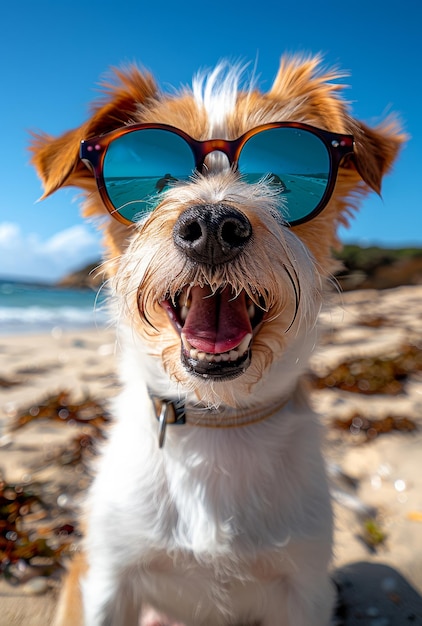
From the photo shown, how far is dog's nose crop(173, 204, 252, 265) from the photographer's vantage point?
54.9 inches

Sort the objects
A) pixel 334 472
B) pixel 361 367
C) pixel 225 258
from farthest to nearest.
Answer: pixel 361 367
pixel 334 472
pixel 225 258

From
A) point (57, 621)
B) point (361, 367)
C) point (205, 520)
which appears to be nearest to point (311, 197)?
point (205, 520)

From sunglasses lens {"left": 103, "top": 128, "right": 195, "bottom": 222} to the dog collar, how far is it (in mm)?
691

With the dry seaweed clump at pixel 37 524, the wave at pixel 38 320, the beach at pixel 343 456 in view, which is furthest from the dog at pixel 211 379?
the wave at pixel 38 320

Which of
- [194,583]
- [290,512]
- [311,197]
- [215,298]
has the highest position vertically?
[311,197]

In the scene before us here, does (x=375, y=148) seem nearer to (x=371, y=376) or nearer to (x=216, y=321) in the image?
(x=216, y=321)

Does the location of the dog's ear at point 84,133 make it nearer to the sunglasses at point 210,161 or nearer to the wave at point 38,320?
the sunglasses at point 210,161

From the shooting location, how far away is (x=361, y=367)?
489 centimetres

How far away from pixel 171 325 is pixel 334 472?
1.94m

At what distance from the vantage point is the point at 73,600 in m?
1.90

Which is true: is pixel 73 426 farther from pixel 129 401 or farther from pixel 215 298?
pixel 215 298

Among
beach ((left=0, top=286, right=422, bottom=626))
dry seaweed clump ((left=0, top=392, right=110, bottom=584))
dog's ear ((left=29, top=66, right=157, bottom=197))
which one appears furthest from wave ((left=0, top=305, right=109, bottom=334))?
dog's ear ((left=29, top=66, right=157, bottom=197))

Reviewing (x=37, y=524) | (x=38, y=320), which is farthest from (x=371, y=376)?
(x=38, y=320)

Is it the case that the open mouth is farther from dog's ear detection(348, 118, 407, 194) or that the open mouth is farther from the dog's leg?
the dog's leg
